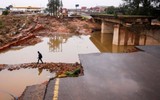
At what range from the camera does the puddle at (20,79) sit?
13883 mm

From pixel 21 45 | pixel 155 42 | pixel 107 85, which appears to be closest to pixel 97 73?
pixel 107 85

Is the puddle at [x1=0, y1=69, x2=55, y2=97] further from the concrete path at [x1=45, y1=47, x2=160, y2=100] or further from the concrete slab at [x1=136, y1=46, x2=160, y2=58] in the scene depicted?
the concrete slab at [x1=136, y1=46, x2=160, y2=58]

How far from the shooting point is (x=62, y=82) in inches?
355

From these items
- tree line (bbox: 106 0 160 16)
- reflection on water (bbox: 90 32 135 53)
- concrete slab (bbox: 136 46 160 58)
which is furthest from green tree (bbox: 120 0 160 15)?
concrete slab (bbox: 136 46 160 58)

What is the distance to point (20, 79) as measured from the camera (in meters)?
15.9

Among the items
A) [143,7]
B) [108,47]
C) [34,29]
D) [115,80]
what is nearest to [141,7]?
[143,7]

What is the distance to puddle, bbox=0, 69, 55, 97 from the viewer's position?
547 inches

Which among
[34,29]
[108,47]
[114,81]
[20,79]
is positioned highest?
[34,29]

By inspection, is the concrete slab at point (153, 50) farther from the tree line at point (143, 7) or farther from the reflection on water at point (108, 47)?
the tree line at point (143, 7)

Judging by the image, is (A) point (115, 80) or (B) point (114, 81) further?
(A) point (115, 80)

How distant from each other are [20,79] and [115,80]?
30.6ft

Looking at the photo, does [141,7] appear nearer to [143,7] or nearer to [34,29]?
[143,7]

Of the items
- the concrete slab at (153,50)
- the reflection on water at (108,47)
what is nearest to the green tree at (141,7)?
the reflection on water at (108,47)

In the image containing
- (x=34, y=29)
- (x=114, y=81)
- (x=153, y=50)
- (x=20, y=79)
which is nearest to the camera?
(x=114, y=81)
